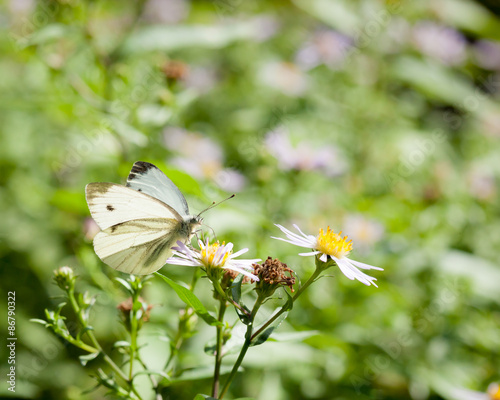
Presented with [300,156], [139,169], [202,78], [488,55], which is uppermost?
[139,169]

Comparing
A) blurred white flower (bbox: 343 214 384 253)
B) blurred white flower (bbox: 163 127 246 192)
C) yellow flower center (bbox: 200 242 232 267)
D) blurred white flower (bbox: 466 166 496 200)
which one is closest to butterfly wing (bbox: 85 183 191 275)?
yellow flower center (bbox: 200 242 232 267)

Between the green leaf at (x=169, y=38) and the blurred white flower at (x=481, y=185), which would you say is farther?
the blurred white flower at (x=481, y=185)

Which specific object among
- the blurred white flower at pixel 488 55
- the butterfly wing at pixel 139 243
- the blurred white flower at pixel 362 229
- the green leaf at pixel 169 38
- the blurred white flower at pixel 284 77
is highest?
the green leaf at pixel 169 38

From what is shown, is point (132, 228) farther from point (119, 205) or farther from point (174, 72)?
Answer: point (174, 72)

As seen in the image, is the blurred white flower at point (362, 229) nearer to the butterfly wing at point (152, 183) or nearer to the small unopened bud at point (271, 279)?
the butterfly wing at point (152, 183)

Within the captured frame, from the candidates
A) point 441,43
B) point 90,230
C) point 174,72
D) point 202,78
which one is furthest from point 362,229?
point 441,43

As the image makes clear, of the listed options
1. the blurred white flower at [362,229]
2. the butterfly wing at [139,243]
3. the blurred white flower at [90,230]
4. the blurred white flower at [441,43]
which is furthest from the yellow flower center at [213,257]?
the blurred white flower at [441,43]

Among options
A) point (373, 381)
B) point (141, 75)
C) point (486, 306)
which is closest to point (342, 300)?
point (373, 381)
